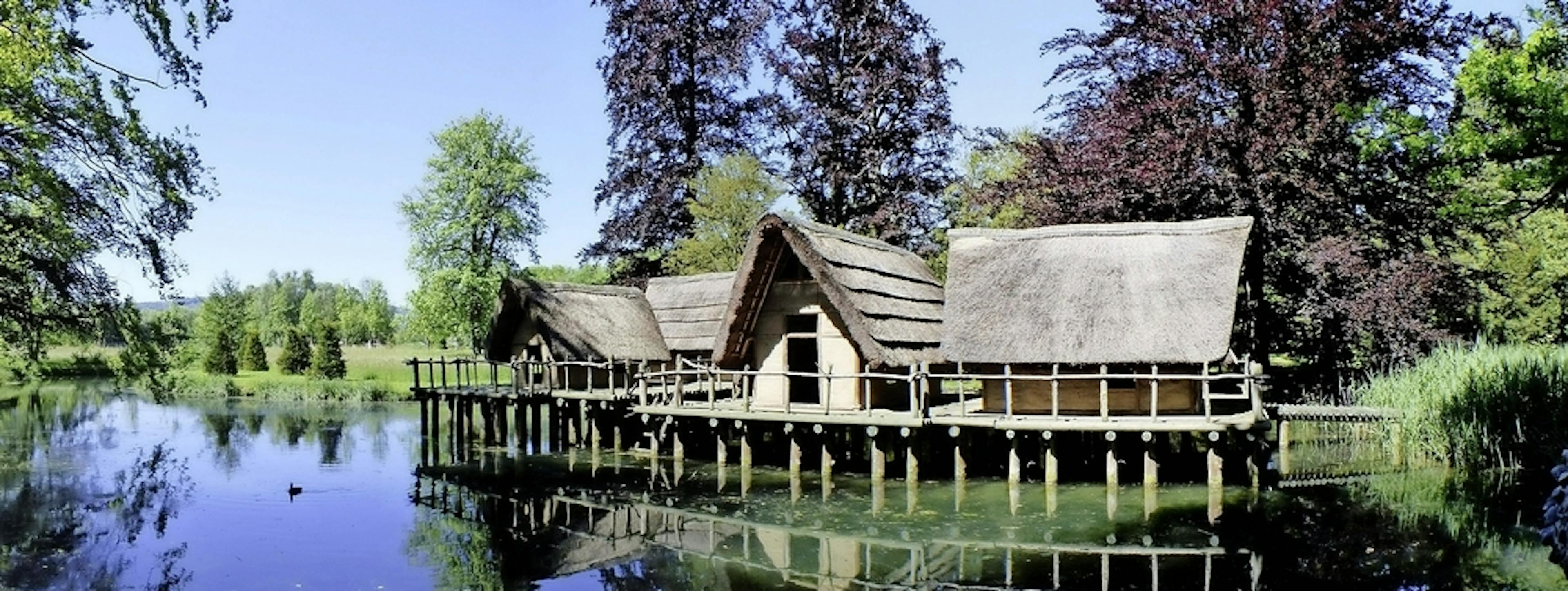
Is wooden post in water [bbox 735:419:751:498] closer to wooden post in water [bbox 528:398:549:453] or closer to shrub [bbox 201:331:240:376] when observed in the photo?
wooden post in water [bbox 528:398:549:453]

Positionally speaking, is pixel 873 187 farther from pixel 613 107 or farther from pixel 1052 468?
pixel 1052 468

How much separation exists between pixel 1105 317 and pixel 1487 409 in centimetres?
680

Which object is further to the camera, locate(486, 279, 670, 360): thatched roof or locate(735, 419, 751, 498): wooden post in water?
locate(486, 279, 670, 360): thatched roof

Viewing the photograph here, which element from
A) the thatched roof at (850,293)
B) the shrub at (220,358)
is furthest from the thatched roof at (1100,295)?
the shrub at (220,358)

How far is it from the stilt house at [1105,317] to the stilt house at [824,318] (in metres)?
1.18

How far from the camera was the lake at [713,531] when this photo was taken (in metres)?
12.1

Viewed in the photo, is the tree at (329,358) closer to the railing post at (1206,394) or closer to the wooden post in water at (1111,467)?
the wooden post in water at (1111,467)

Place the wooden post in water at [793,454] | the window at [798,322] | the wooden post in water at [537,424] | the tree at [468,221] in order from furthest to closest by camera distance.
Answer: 1. the tree at [468,221]
2. the wooden post in water at [537,424]
3. the window at [798,322]
4. the wooden post in water at [793,454]

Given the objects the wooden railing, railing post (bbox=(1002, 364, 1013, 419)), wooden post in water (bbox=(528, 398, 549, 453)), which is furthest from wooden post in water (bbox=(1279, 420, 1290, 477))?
wooden post in water (bbox=(528, 398, 549, 453))

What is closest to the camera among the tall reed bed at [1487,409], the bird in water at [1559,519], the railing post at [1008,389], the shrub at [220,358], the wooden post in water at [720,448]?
the bird in water at [1559,519]

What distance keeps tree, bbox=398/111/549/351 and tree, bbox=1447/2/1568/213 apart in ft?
107

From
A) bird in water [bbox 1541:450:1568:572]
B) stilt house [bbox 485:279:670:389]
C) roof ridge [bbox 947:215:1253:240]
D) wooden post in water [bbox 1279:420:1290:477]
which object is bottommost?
wooden post in water [bbox 1279:420:1290:477]

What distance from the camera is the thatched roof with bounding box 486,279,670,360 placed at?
25.4 metres

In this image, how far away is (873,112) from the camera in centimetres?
3095
